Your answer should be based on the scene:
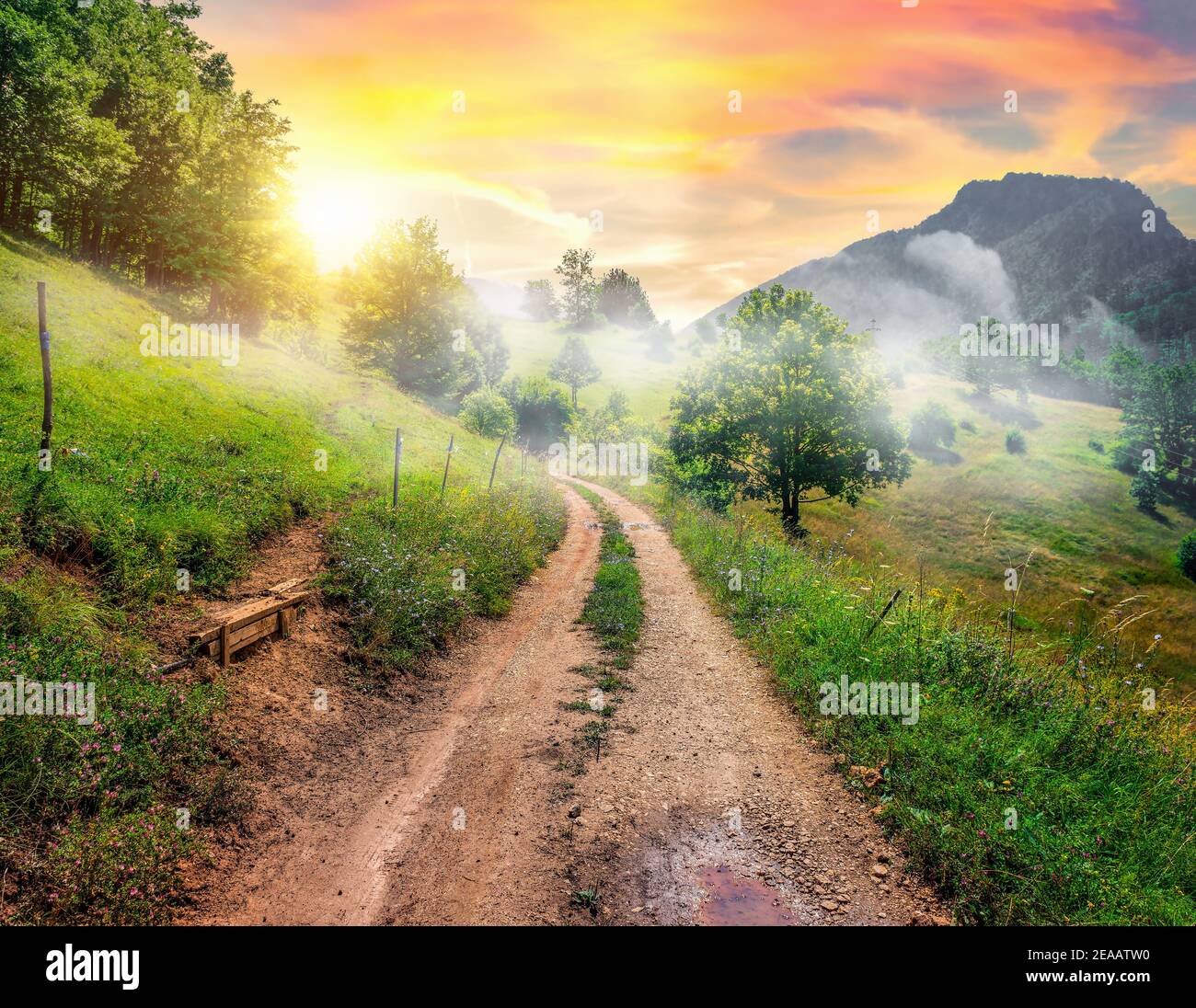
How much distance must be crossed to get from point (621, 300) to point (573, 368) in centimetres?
7120

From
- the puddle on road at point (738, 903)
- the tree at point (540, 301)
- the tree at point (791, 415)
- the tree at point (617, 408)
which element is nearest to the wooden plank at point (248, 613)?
the puddle on road at point (738, 903)

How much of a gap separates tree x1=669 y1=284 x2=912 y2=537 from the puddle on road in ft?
72.0

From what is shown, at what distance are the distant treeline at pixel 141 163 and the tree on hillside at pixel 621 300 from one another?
117390 millimetres

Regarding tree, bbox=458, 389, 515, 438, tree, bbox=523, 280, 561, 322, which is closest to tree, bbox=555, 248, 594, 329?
tree, bbox=523, 280, 561, 322

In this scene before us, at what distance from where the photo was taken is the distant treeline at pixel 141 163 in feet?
86.6

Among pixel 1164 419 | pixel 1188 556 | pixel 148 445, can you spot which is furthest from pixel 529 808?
pixel 1164 419

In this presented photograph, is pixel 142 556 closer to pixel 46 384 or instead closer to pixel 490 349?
pixel 46 384

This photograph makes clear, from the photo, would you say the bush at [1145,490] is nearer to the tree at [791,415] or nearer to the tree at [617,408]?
the tree at [791,415]

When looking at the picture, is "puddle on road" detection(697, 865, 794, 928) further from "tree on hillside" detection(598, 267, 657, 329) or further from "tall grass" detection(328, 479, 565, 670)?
"tree on hillside" detection(598, 267, 657, 329)

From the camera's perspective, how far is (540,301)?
148 m

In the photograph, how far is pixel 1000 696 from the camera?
24.8 feet

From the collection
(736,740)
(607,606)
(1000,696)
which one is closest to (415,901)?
(736,740)
